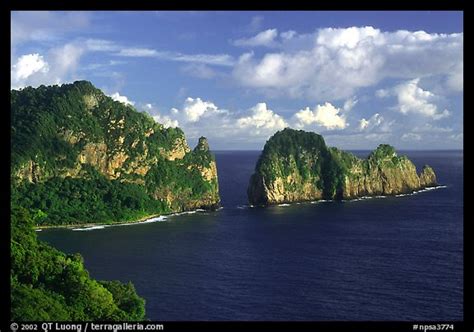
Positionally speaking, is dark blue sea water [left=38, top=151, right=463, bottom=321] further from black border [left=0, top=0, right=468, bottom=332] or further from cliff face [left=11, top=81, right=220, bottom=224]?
black border [left=0, top=0, right=468, bottom=332]

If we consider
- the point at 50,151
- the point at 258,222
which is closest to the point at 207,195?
the point at 258,222

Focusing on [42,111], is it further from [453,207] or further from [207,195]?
[453,207]

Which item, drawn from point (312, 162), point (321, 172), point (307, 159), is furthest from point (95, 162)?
point (321, 172)

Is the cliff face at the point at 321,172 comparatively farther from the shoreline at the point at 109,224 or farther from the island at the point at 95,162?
the shoreline at the point at 109,224

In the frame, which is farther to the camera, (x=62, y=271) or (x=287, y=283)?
(x=287, y=283)

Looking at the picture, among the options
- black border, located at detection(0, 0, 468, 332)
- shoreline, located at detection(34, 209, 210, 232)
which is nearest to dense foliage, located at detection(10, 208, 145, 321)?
black border, located at detection(0, 0, 468, 332)

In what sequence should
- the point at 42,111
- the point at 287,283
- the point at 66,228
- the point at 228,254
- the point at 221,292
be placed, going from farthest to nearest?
the point at 42,111, the point at 66,228, the point at 228,254, the point at 287,283, the point at 221,292

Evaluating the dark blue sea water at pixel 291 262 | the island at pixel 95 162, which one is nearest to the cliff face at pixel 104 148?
the island at pixel 95 162
